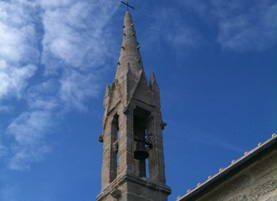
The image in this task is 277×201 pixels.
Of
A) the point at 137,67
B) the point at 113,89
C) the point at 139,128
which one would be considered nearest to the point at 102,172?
the point at 139,128

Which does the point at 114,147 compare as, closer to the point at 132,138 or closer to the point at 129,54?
the point at 132,138

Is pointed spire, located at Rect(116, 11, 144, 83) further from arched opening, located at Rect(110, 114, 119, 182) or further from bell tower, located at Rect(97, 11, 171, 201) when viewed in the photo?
arched opening, located at Rect(110, 114, 119, 182)

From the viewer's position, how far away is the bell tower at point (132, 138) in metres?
15.9

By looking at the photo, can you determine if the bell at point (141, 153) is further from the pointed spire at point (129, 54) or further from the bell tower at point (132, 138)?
the pointed spire at point (129, 54)

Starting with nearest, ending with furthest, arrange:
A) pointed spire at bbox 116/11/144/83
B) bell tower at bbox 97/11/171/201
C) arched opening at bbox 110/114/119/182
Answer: bell tower at bbox 97/11/171/201
arched opening at bbox 110/114/119/182
pointed spire at bbox 116/11/144/83

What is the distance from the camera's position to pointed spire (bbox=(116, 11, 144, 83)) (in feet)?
66.8

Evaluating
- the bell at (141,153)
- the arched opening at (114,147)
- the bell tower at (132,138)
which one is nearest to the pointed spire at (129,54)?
the bell tower at (132,138)

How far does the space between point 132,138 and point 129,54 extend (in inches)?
220

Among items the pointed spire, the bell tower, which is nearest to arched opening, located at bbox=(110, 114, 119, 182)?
the bell tower

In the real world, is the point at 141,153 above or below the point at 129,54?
below

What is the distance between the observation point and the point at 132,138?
17.3 metres

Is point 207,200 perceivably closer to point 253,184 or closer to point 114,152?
point 253,184

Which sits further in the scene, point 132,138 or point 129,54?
point 129,54

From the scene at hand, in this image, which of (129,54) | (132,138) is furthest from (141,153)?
(129,54)
